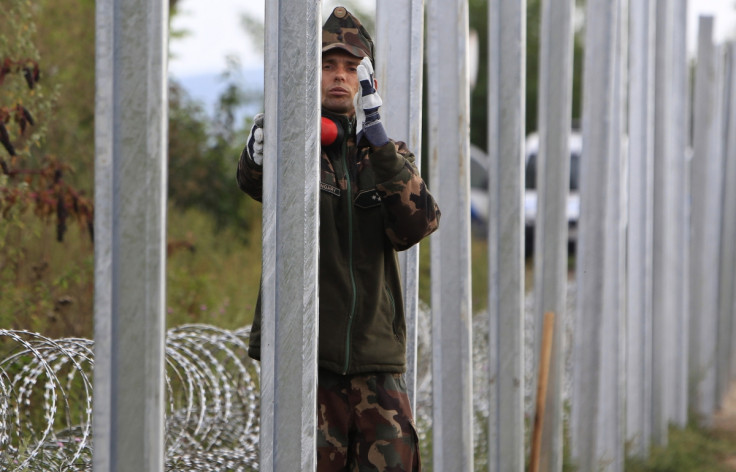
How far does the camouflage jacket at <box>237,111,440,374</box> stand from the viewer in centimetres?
344

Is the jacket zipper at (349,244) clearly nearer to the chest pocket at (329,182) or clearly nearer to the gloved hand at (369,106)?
the chest pocket at (329,182)

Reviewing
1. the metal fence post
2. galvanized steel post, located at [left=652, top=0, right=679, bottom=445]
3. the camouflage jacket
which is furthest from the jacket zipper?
galvanized steel post, located at [left=652, top=0, right=679, bottom=445]

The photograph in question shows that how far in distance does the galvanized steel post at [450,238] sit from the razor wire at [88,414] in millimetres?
801

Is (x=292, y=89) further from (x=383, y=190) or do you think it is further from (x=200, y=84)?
(x=200, y=84)

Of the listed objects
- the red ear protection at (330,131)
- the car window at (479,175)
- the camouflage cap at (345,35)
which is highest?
the car window at (479,175)

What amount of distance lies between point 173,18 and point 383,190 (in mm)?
11939

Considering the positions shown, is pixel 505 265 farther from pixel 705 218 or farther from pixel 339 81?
pixel 705 218

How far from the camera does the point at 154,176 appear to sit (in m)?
2.63

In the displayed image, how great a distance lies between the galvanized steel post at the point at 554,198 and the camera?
5.85 m

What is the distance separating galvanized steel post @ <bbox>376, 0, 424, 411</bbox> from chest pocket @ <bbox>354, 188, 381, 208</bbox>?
0.71 metres

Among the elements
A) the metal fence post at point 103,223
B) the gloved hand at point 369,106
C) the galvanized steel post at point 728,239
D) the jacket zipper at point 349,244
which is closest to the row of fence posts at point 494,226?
the metal fence post at point 103,223

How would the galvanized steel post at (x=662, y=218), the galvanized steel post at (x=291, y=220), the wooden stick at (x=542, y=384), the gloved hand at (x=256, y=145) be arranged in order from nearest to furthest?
1. the galvanized steel post at (x=291, y=220)
2. the gloved hand at (x=256, y=145)
3. the wooden stick at (x=542, y=384)
4. the galvanized steel post at (x=662, y=218)

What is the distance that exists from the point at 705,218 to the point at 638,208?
8.83 ft

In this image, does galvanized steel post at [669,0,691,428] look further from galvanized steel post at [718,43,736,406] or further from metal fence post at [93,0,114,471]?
metal fence post at [93,0,114,471]
